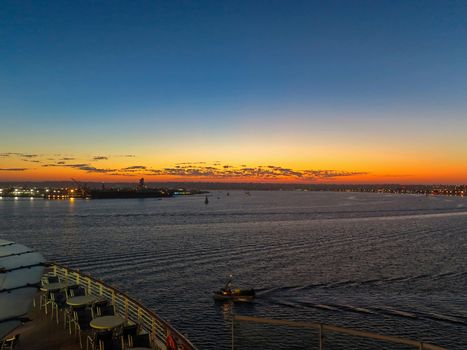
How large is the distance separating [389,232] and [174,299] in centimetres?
6126

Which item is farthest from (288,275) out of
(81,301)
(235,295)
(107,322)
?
(107,322)

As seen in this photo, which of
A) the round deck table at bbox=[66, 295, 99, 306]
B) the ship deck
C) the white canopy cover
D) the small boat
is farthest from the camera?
the small boat

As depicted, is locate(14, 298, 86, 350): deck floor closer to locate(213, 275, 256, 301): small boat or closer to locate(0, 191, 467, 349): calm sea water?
locate(0, 191, 467, 349): calm sea water

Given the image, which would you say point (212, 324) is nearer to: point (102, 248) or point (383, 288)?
point (383, 288)

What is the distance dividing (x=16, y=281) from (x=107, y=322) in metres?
2.91

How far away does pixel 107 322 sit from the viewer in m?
10.5

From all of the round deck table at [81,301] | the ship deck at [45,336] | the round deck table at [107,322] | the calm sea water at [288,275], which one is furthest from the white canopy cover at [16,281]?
the calm sea water at [288,275]

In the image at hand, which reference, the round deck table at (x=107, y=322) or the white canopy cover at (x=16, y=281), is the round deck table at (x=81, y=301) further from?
the round deck table at (x=107, y=322)

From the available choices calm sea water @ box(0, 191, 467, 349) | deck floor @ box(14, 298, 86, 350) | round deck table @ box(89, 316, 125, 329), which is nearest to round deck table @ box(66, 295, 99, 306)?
deck floor @ box(14, 298, 86, 350)

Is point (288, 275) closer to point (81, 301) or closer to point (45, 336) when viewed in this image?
point (81, 301)

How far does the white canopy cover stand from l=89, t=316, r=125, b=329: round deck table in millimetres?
1643

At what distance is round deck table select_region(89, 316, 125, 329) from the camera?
1022 cm

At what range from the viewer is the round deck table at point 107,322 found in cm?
1022

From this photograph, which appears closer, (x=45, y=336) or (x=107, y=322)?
(x=107, y=322)
